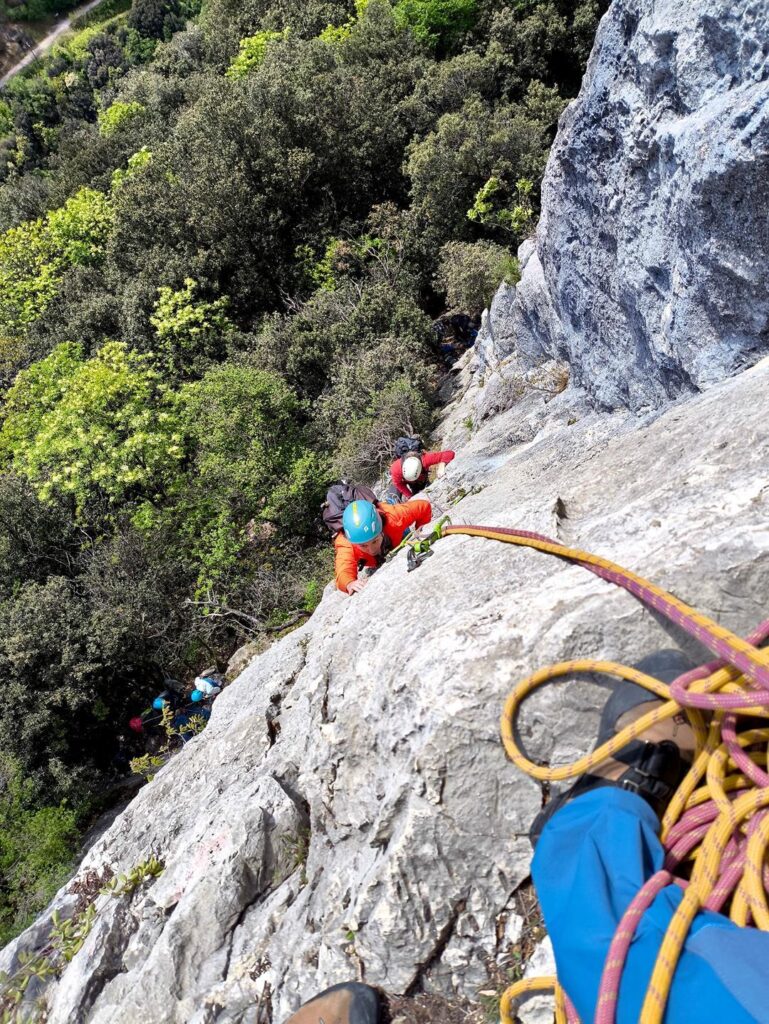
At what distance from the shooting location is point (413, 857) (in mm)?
3146

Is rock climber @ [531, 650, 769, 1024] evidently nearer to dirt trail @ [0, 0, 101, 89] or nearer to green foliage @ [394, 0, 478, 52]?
green foliage @ [394, 0, 478, 52]

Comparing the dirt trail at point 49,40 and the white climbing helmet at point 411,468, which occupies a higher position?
the dirt trail at point 49,40

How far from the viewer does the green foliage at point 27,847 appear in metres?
10.2

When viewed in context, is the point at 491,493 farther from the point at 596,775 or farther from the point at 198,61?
the point at 198,61

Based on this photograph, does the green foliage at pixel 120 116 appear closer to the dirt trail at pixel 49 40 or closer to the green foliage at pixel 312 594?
the green foliage at pixel 312 594

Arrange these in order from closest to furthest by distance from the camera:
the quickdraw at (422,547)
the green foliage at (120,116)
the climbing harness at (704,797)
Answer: the climbing harness at (704,797), the quickdraw at (422,547), the green foliage at (120,116)

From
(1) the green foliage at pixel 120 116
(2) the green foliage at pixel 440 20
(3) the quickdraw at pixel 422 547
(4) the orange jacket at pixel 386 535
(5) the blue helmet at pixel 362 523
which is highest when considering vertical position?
(1) the green foliage at pixel 120 116

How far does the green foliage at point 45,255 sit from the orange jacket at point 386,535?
799 inches

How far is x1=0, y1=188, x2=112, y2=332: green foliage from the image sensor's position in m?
21.4

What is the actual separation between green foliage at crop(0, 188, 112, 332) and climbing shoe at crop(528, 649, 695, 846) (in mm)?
23571

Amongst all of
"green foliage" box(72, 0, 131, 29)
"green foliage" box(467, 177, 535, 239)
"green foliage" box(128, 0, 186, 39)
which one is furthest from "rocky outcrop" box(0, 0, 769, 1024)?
"green foliage" box(72, 0, 131, 29)

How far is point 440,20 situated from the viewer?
21.5 meters

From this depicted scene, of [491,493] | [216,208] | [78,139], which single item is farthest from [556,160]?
[78,139]

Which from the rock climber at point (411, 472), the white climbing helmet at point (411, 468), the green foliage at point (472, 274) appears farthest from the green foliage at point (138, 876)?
the green foliage at point (472, 274)
